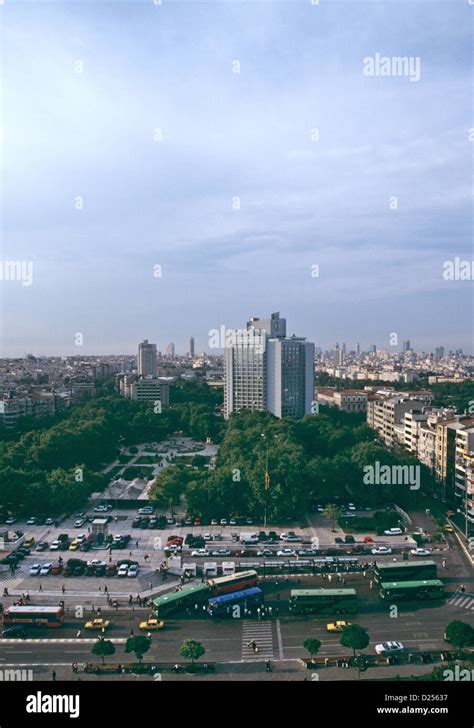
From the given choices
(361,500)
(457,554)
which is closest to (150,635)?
(457,554)

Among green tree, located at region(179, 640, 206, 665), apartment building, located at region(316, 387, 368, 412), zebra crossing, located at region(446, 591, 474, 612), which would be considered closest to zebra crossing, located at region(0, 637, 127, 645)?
green tree, located at region(179, 640, 206, 665)

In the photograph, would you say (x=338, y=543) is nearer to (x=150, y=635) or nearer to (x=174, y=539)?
(x=174, y=539)

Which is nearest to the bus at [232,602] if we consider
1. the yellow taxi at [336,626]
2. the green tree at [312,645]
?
the yellow taxi at [336,626]

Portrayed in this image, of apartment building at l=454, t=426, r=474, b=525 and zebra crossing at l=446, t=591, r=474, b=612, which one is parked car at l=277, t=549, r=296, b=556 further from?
apartment building at l=454, t=426, r=474, b=525

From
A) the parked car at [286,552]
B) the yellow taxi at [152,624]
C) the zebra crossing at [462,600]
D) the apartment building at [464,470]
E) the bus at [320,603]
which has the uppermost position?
the apartment building at [464,470]

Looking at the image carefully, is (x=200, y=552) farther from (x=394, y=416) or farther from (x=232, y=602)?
(x=394, y=416)

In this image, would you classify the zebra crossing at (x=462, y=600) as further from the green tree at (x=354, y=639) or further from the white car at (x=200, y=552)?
the white car at (x=200, y=552)
